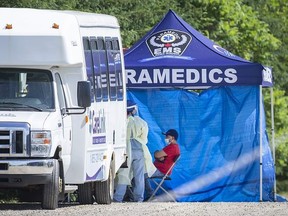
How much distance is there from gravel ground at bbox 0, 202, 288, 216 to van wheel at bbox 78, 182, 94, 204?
0.29 metres

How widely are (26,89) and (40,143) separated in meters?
0.97

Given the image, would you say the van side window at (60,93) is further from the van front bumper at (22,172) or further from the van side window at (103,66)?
the van side window at (103,66)

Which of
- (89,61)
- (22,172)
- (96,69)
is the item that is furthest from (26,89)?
(96,69)

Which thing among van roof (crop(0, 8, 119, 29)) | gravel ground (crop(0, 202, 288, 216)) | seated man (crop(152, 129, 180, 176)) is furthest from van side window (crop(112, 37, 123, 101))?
van roof (crop(0, 8, 119, 29))

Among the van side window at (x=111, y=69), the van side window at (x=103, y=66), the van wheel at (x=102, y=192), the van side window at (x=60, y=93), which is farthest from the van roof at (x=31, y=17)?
the van wheel at (x=102, y=192)

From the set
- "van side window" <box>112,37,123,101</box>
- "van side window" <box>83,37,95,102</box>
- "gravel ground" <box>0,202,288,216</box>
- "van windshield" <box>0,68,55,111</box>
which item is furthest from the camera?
"van side window" <box>112,37,123,101</box>

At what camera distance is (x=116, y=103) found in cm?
1944

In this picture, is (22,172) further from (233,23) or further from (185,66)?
(233,23)

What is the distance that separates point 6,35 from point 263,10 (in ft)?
84.8

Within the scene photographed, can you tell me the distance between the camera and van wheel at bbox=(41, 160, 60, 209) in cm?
1620

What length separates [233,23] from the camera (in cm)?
3412

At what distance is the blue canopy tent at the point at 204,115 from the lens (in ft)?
68.8

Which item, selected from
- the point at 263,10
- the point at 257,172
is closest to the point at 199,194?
the point at 257,172

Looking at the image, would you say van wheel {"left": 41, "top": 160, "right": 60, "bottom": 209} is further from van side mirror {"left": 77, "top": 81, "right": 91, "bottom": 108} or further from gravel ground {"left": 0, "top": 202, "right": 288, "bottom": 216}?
van side mirror {"left": 77, "top": 81, "right": 91, "bottom": 108}
